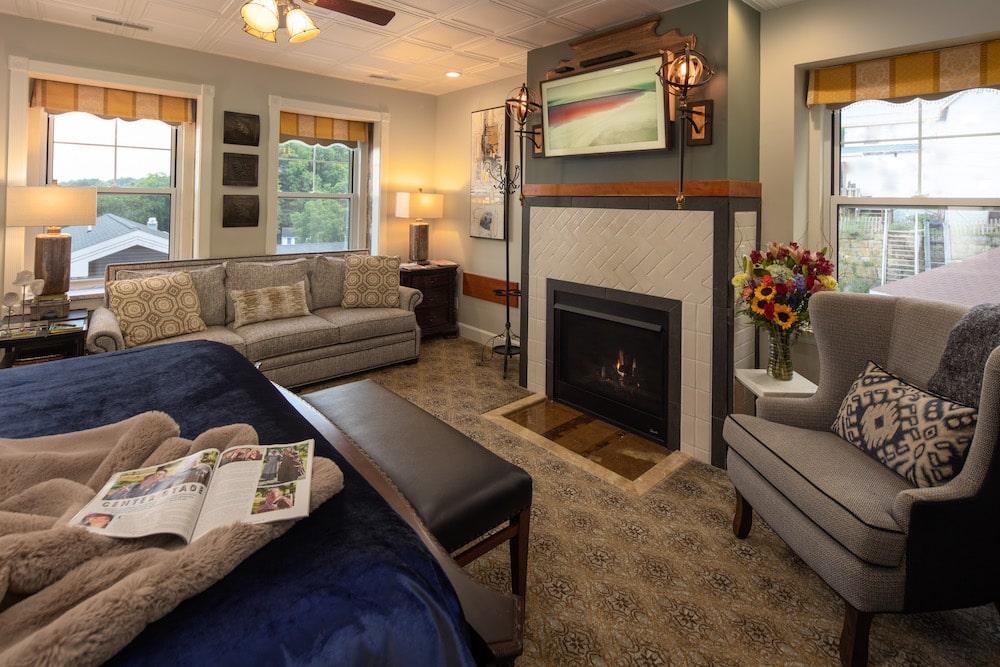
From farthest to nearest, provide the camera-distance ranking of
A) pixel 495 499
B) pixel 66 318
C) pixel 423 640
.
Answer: pixel 66 318 → pixel 495 499 → pixel 423 640

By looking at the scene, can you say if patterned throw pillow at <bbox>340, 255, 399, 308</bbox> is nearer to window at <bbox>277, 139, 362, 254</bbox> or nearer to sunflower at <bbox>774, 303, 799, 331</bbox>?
window at <bbox>277, 139, 362, 254</bbox>

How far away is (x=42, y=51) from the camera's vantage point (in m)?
3.55

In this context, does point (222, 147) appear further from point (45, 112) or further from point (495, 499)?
point (495, 499)

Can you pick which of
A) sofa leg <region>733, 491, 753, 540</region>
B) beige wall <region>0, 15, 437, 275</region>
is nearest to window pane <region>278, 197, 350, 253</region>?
beige wall <region>0, 15, 437, 275</region>

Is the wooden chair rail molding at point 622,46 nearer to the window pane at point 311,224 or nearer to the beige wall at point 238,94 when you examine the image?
the beige wall at point 238,94

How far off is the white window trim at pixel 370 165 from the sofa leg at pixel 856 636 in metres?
4.63

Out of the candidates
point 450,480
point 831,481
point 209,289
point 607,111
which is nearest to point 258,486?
point 450,480

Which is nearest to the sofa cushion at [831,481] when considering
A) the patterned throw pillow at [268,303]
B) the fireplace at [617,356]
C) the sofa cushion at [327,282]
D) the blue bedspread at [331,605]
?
the fireplace at [617,356]

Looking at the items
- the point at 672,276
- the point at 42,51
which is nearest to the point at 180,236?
the point at 42,51

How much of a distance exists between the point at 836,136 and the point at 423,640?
132 inches

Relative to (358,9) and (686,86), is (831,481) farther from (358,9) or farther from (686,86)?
(358,9)

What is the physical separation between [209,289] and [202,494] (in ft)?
11.3

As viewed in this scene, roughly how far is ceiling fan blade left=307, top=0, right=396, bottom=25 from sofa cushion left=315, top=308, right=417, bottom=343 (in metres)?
2.36

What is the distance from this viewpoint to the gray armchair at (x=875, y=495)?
59.5 inches
